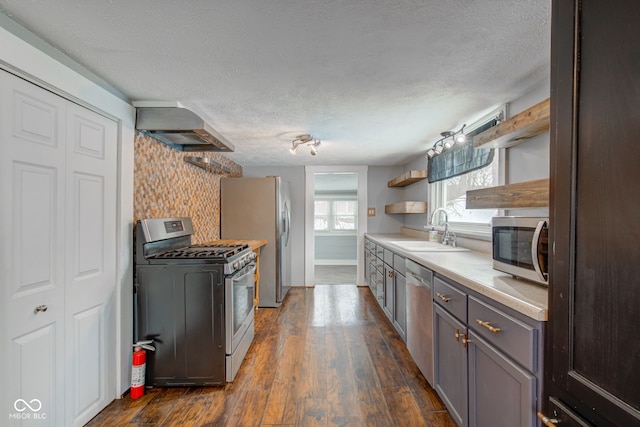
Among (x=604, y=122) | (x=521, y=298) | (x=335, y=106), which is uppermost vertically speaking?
(x=335, y=106)

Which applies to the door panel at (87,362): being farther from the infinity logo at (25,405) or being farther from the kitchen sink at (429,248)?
the kitchen sink at (429,248)

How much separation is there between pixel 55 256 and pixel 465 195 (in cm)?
315

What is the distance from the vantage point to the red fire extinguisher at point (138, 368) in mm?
1999

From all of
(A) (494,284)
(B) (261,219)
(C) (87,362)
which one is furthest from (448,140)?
(C) (87,362)

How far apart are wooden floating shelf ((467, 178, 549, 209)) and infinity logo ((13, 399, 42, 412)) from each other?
266cm

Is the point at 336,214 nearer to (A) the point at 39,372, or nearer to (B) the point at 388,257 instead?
(B) the point at 388,257

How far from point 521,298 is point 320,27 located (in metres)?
1.39

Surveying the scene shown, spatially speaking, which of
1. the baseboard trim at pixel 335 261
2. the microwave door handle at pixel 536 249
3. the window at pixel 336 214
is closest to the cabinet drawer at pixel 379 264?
the microwave door handle at pixel 536 249

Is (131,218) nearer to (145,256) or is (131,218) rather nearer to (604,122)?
(145,256)

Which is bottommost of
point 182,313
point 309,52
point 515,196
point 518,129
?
point 182,313

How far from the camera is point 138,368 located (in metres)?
2.01

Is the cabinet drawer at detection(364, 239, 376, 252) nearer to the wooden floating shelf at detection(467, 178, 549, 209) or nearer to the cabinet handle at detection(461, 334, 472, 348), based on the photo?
the wooden floating shelf at detection(467, 178, 549, 209)

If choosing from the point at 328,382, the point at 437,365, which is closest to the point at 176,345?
the point at 328,382

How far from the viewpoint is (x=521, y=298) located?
113cm
